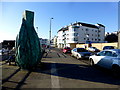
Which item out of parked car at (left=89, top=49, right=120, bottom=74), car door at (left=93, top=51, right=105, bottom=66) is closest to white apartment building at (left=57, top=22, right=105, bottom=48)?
car door at (left=93, top=51, right=105, bottom=66)

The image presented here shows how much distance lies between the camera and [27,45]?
8.27m

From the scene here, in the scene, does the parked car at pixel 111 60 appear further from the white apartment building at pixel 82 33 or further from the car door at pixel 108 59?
the white apartment building at pixel 82 33

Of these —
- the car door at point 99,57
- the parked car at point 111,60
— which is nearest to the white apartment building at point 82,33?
the car door at point 99,57

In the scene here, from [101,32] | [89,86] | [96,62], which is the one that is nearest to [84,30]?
[101,32]

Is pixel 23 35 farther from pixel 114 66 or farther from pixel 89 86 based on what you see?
pixel 114 66

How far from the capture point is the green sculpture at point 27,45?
26.7 ft

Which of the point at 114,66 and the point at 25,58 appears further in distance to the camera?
the point at 25,58

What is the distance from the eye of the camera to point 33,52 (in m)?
8.42

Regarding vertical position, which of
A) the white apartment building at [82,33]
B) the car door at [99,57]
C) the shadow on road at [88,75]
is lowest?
the shadow on road at [88,75]

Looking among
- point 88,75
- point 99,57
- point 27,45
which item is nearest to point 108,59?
point 99,57

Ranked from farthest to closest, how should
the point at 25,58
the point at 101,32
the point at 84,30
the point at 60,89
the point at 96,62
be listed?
the point at 101,32, the point at 84,30, the point at 96,62, the point at 25,58, the point at 60,89

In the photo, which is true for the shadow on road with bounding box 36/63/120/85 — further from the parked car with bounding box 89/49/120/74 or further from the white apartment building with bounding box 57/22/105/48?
the white apartment building with bounding box 57/22/105/48

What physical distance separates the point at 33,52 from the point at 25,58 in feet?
2.07

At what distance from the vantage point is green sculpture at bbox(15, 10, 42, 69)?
814 cm
